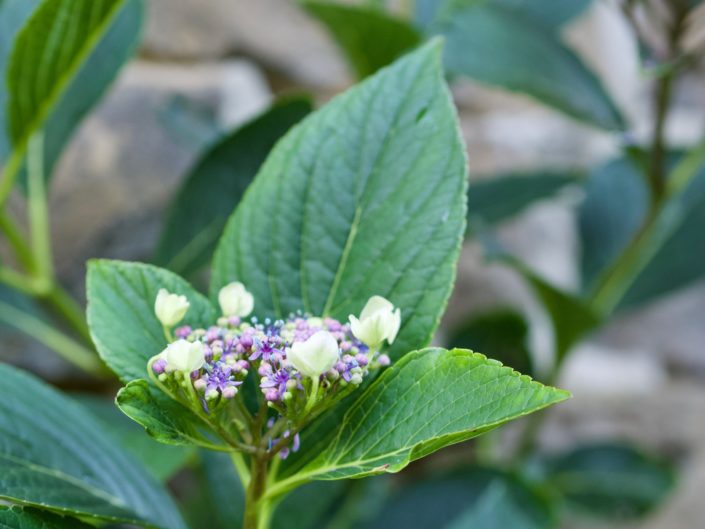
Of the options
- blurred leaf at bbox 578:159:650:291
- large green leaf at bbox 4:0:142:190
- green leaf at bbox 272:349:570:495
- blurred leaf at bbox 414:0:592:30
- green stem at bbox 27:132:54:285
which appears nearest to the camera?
green leaf at bbox 272:349:570:495

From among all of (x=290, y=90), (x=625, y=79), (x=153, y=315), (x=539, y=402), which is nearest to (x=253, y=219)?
(x=153, y=315)

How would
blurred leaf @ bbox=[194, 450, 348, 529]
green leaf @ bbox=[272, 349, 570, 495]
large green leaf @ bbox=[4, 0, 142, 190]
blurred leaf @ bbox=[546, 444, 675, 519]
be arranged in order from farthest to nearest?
blurred leaf @ bbox=[546, 444, 675, 519] < blurred leaf @ bbox=[194, 450, 348, 529] < large green leaf @ bbox=[4, 0, 142, 190] < green leaf @ bbox=[272, 349, 570, 495]

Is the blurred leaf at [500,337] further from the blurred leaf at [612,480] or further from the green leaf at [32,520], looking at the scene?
the green leaf at [32,520]

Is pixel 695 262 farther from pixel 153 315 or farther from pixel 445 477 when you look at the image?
pixel 153 315

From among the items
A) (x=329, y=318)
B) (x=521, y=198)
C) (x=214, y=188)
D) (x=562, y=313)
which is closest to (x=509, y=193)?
(x=521, y=198)

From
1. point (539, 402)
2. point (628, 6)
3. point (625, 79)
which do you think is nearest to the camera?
point (539, 402)

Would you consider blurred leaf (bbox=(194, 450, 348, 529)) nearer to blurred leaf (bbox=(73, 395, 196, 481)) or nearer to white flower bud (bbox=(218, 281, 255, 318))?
blurred leaf (bbox=(73, 395, 196, 481))

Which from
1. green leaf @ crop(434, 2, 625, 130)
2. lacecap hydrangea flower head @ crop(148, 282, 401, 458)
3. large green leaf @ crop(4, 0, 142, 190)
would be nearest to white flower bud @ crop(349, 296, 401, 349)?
lacecap hydrangea flower head @ crop(148, 282, 401, 458)
